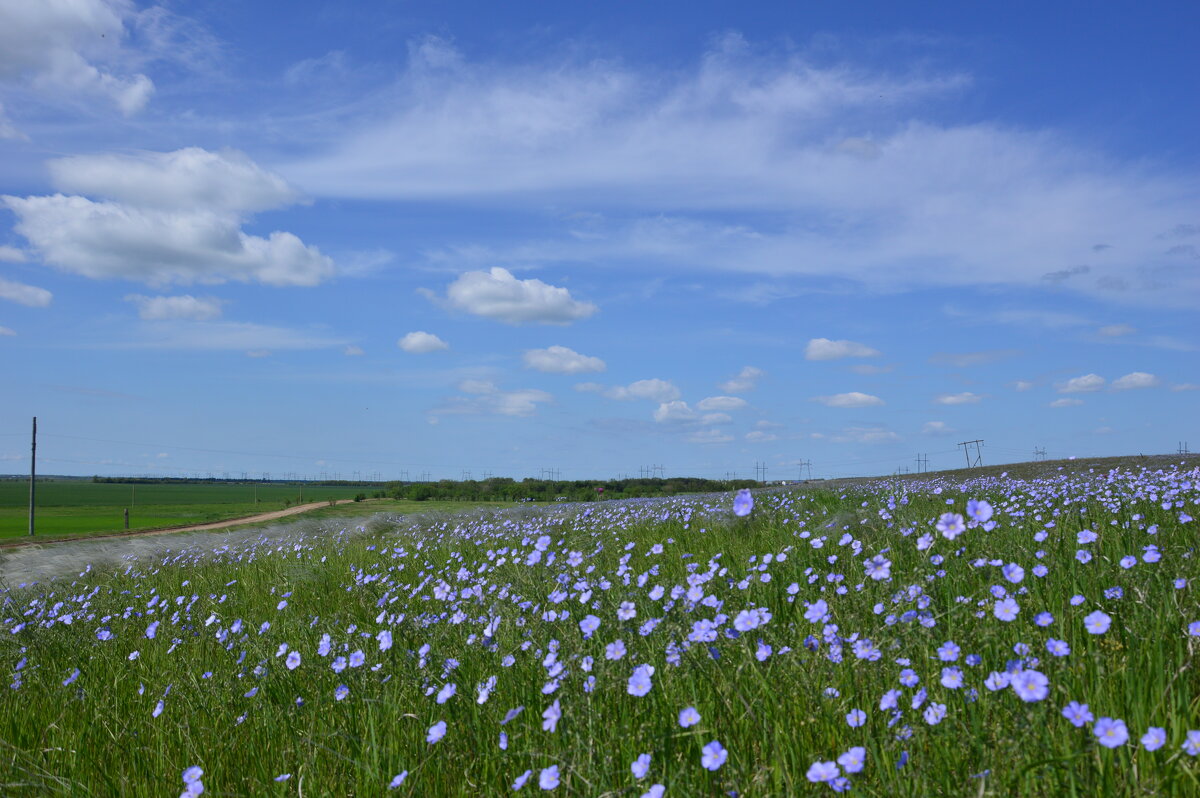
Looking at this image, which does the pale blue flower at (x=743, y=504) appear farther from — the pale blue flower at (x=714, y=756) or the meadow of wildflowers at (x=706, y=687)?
the pale blue flower at (x=714, y=756)

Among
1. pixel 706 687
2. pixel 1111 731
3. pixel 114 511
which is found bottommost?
pixel 114 511

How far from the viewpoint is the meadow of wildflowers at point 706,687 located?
8.25ft

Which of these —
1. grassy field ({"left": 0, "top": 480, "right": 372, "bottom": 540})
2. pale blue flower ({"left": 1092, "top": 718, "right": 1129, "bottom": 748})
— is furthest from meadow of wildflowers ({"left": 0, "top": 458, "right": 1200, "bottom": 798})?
grassy field ({"left": 0, "top": 480, "right": 372, "bottom": 540})

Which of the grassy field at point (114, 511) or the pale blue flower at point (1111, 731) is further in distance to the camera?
the grassy field at point (114, 511)

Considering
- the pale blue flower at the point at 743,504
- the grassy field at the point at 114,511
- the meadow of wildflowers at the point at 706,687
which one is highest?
the pale blue flower at the point at 743,504

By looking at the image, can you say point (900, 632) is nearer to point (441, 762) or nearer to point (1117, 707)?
point (1117, 707)

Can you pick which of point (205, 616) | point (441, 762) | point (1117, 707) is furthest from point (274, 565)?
point (1117, 707)

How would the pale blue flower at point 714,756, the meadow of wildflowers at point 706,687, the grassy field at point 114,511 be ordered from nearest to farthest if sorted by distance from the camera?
1. the pale blue flower at point 714,756
2. the meadow of wildflowers at point 706,687
3. the grassy field at point 114,511

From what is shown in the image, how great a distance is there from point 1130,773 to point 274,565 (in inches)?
390

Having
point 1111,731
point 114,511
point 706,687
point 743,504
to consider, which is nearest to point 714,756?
point 706,687

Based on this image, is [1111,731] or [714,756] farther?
[714,756]

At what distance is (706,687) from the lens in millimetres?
3260

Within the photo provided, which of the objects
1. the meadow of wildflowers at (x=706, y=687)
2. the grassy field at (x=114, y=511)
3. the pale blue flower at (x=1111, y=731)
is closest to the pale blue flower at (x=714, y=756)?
the meadow of wildflowers at (x=706, y=687)

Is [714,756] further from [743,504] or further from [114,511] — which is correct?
[114,511]
